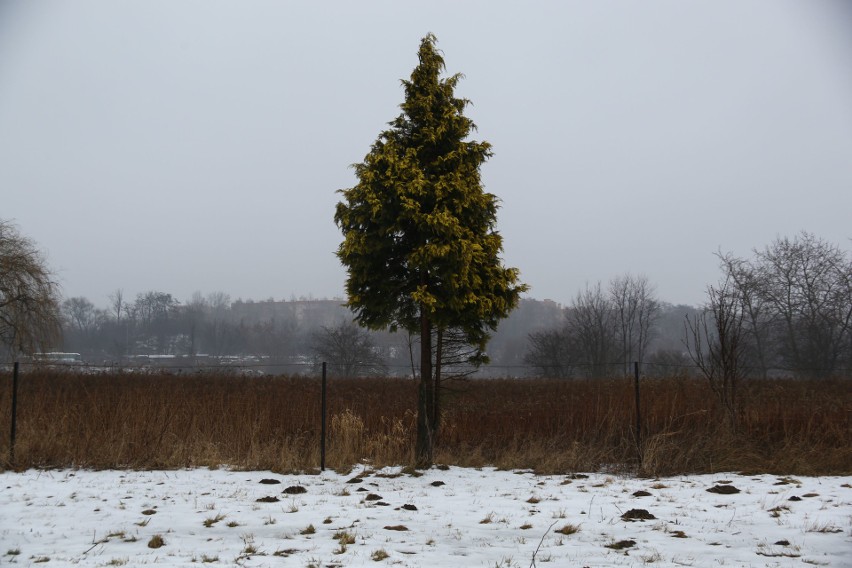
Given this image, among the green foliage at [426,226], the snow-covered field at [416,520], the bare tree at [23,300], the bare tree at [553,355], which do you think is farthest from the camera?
the bare tree at [553,355]

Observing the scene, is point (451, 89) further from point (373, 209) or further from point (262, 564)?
point (262, 564)

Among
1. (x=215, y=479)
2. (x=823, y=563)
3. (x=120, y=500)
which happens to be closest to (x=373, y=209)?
(x=215, y=479)

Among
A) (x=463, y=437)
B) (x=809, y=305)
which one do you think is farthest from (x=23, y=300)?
(x=809, y=305)

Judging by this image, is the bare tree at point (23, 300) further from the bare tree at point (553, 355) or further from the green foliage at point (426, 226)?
the bare tree at point (553, 355)

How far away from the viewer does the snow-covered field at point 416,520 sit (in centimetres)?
421

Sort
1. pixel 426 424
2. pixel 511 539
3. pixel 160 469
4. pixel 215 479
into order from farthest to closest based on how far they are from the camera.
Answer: pixel 426 424, pixel 160 469, pixel 215 479, pixel 511 539

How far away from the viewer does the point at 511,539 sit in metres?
4.82

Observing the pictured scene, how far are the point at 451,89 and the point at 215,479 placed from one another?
292 inches

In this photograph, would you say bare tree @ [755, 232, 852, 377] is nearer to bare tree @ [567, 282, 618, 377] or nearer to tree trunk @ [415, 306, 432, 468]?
bare tree @ [567, 282, 618, 377]

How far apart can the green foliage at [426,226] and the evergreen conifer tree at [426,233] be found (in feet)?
0.06

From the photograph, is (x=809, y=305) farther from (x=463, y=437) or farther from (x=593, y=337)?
(x=463, y=437)

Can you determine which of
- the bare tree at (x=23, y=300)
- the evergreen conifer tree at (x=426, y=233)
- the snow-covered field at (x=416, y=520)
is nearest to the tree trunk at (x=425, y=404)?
the evergreen conifer tree at (x=426, y=233)

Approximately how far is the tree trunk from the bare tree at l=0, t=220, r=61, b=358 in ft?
62.9

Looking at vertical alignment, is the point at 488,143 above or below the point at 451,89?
below
